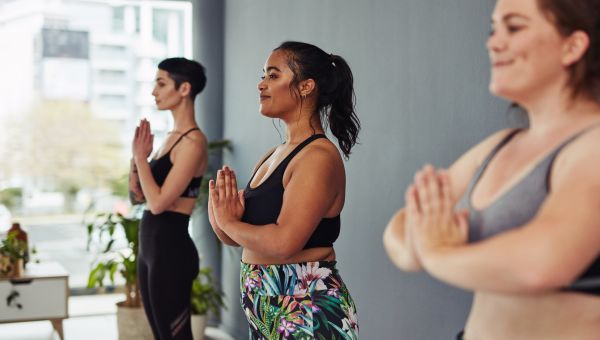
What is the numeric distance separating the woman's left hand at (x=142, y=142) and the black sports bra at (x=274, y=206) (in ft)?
3.37

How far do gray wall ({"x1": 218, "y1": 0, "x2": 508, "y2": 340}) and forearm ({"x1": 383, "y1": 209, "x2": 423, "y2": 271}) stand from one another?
1.03 meters

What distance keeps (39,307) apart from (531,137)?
361 cm

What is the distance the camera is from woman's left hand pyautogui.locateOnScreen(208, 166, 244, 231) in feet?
6.70

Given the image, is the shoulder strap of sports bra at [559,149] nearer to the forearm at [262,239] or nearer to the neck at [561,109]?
the neck at [561,109]

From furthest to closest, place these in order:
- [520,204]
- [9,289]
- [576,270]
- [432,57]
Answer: [9,289], [432,57], [520,204], [576,270]

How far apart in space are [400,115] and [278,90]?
69 cm

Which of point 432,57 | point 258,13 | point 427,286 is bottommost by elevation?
point 427,286

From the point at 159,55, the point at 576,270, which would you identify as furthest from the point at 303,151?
the point at 159,55

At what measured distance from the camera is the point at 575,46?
3.63 feet

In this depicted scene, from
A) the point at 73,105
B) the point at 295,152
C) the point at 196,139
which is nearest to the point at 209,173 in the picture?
the point at 73,105

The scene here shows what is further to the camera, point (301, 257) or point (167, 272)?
point (167, 272)

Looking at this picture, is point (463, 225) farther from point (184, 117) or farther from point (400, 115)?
point (184, 117)

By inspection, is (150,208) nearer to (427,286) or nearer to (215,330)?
(427,286)

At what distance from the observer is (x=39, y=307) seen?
429cm
